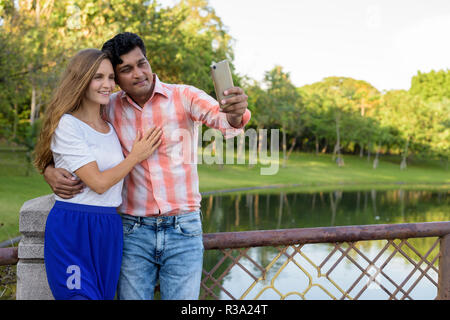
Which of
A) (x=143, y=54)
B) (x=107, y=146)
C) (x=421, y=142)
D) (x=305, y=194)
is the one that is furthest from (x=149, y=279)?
(x=421, y=142)

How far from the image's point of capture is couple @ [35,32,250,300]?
2.20m

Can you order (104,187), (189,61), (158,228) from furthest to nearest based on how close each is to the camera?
(189,61)
(158,228)
(104,187)

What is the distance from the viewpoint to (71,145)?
218 cm

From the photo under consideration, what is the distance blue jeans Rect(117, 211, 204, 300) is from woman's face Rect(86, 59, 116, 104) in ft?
2.08

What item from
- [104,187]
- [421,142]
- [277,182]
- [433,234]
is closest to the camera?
[104,187]

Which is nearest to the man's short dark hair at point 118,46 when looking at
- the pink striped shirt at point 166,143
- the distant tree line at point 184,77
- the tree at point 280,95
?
the pink striped shirt at point 166,143

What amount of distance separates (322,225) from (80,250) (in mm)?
14106

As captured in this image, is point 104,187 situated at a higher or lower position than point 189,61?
lower

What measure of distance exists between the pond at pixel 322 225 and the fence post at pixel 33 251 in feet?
18.4

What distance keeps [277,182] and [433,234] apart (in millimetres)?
26131

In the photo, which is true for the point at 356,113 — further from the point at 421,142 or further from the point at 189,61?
the point at 189,61

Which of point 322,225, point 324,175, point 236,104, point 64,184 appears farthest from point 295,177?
point 64,184

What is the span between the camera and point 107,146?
7.57 feet

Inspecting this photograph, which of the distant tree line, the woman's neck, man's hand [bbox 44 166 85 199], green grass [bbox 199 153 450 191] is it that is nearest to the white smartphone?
the woman's neck
